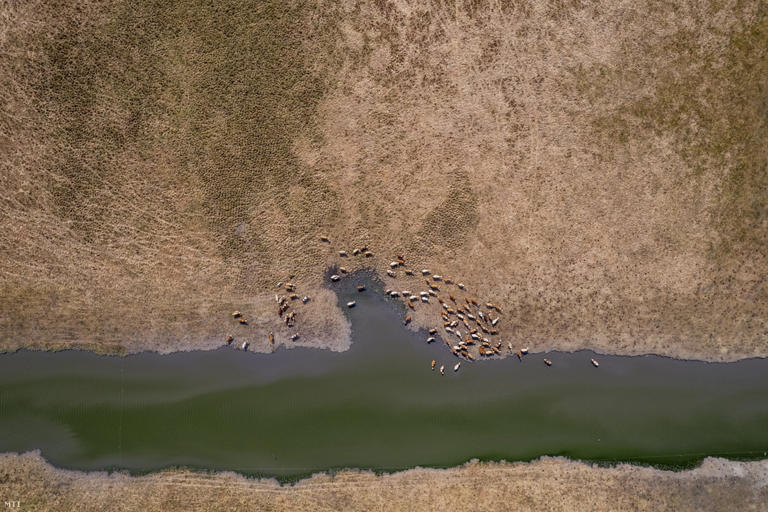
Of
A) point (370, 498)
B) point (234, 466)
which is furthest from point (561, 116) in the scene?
point (234, 466)

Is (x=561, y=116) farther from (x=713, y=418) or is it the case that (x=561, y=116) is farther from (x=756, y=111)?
(x=713, y=418)

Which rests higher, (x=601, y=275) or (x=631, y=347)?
(x=601, y=275)

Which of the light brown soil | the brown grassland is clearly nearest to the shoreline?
the brown grassland

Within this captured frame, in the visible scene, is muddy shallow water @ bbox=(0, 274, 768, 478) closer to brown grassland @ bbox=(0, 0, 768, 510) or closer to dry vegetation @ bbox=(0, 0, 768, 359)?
brown grassland @ bbox=(0, 0, 768, 510)

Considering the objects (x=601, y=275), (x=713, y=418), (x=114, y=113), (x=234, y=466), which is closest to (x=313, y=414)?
(x=234, y=466)

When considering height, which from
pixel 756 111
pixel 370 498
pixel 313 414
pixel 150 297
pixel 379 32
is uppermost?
pixel 379 32

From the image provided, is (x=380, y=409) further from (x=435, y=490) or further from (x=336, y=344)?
(x=435, y=490)
